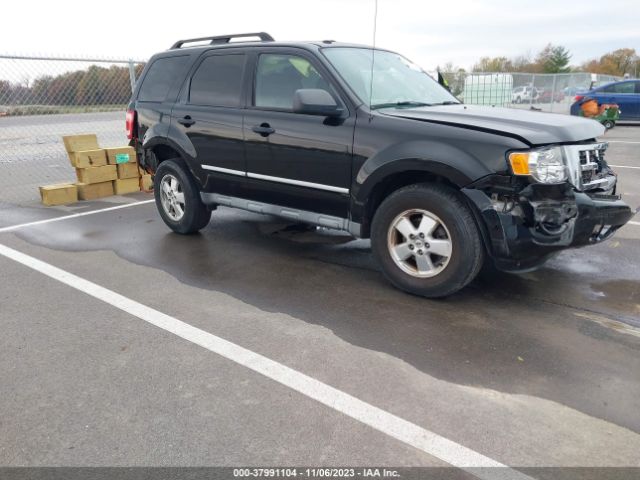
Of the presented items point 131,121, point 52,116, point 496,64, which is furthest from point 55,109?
point 496,64

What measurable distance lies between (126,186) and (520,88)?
1960 centimetres

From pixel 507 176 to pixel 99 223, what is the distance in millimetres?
5083

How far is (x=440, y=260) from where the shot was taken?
13.3 ft

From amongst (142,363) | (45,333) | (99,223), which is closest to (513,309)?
(142,363)

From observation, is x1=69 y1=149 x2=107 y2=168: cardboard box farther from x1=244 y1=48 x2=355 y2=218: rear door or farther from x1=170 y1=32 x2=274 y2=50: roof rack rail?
x1=244 y1=48 x2=355 y2=218: rear door

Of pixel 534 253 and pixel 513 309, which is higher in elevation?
pixel 534 253

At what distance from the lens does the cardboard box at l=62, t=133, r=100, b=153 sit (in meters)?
8.04

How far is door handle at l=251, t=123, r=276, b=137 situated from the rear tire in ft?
3.91

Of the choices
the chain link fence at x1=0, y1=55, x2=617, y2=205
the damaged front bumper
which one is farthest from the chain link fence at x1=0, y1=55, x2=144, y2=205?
the damaged front bumper

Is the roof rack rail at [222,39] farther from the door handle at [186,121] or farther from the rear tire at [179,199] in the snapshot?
the rear tire at [179,199]

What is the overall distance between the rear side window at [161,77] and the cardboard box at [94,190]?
259 cm

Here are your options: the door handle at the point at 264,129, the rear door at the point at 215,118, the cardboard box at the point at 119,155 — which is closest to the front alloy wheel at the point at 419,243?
the door handle at the point at 264,129

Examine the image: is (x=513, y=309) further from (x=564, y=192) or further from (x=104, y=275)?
(x=104, y=275)

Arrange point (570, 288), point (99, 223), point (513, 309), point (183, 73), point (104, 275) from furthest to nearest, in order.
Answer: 1. point (99, 223)
2. point (183, 73)
3. point (104, 275)
4. point (570, 288)
5. point (513, 309)
